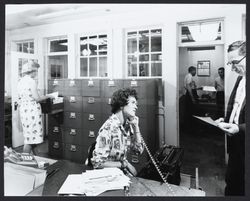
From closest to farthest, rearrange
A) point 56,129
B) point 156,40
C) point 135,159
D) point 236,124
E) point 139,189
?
point 139,189
point 236,124
point 156,40
point 135,159
point 56,129

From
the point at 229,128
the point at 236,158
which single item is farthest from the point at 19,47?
the point at 236,158

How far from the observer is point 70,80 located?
207cm

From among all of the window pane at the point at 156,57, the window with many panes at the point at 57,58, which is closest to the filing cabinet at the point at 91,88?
the window with many panes at the point at 57,58

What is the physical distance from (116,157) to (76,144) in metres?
0.51

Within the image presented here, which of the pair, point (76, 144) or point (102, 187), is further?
point (76, 144)

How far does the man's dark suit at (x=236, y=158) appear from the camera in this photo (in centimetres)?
180

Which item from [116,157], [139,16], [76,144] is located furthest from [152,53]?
[76,144]

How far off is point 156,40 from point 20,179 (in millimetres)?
1535

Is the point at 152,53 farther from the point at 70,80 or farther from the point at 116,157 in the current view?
the point at 116,157

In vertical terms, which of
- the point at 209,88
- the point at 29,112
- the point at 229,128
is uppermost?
the point at 209,88

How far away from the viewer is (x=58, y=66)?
2084mm

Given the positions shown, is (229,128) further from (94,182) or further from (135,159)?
(94,182)

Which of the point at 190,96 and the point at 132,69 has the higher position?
the point at 132,69

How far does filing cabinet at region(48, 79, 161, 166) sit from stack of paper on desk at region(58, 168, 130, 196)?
0.46 metres
